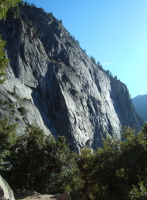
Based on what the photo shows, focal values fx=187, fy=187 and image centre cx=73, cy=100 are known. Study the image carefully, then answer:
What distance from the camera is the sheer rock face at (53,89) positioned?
58.9m

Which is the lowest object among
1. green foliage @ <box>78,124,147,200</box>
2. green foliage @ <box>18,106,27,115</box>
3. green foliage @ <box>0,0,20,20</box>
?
green foliage @ <box>78,124,147,200</box>

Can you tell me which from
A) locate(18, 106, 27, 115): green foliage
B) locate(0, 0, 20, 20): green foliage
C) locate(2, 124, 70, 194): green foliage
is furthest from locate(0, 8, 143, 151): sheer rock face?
locate(0, 0, 20, 20): green foliage

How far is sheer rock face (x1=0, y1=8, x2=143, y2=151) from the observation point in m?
58.9

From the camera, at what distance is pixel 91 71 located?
370 feet

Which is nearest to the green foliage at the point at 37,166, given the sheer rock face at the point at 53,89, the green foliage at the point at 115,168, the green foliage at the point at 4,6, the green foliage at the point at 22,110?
the green foliage at the point at 115,168

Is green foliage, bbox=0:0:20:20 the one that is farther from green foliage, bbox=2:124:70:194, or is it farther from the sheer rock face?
the sheer rock face

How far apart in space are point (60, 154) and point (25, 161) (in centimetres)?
446

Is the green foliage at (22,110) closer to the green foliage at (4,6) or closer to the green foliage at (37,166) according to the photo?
the green foliage at (37,166)

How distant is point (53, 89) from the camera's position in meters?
74.0

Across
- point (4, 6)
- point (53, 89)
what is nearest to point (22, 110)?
point (53, 89)

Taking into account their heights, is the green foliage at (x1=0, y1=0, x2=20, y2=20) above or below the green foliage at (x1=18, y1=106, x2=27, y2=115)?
below

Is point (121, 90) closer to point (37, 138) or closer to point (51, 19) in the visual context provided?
point (51, 19)

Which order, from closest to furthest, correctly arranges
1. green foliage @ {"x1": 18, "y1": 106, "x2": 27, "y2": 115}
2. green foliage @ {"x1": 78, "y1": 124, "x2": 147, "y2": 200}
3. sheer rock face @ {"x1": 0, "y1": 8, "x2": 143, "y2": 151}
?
green foliage @ {"x1": 78, "y1": 124, "x2": 147, "y2": 200} → green foliage @ {"x1": 18, "y1": 106, "x2": 27, "y2": 115} → sheer rock face @ {"x1": 0, "y1": 8, "x2": 143, "y2": 151}

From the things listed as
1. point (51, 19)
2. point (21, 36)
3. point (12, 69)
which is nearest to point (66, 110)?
point (12, 69)
